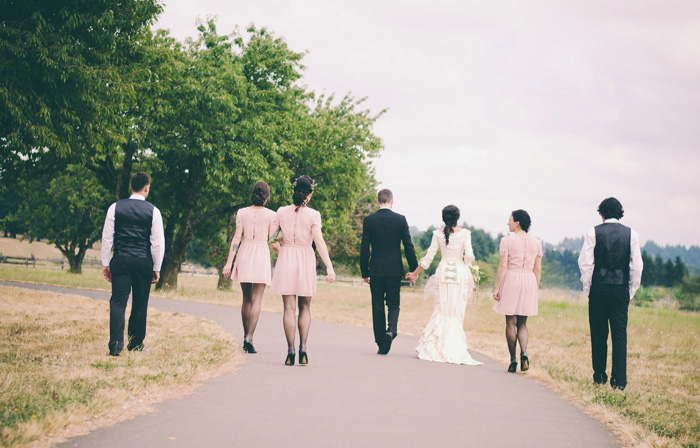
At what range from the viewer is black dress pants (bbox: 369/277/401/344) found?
9.56m

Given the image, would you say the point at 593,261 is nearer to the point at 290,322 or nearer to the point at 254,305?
the point at 290,322

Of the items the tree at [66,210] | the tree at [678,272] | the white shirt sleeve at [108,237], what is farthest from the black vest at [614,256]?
the tree at [678,272]

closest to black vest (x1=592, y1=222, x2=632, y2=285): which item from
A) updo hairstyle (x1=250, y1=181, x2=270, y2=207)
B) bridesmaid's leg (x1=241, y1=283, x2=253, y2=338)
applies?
updo hairstyle (x1=250, y1=181, x2=270, y2=207)

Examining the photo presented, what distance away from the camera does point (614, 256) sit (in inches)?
316

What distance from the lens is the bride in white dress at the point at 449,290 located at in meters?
9.37

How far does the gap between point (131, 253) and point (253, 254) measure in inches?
62.3

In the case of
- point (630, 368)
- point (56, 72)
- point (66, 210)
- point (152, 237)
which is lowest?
point (630, 368)

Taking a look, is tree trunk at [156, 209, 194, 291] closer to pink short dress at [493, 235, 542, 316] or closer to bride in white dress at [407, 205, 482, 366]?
bride in white dress at [407, 205, 482, 366]

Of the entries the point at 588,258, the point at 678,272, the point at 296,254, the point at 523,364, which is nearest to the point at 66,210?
the point at 296,254

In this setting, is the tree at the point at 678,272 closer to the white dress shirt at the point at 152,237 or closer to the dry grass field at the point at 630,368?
the dry grass field at the point at 630,368

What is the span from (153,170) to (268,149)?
494 centimetres

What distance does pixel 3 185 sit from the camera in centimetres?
2234

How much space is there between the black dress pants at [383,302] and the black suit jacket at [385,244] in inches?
4.9

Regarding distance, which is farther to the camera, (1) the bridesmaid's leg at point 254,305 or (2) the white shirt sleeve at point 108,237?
(1) the bridesmaid's leg at point 254,305
